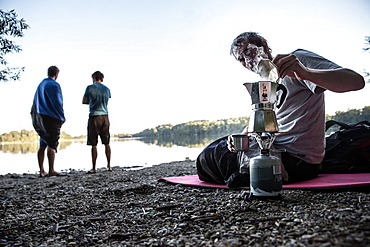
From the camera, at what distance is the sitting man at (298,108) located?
197 centimetres

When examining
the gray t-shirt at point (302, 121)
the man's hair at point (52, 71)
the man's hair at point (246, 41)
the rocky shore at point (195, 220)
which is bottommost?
the rocky shore at point (195, 220)

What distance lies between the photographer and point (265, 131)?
1.98 m

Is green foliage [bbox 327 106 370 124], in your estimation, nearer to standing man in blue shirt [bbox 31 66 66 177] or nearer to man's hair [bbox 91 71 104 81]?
man's hair [bbox 91 71 104 81]

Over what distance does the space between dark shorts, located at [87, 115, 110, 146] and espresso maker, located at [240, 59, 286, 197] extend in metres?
5.33

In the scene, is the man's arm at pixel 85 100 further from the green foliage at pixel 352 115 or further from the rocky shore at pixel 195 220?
the green foliage at pixel 352 115

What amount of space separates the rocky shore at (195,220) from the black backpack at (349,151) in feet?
3.53

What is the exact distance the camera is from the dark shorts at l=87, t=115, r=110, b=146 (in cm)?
676

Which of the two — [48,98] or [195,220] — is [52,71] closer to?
[48,98]

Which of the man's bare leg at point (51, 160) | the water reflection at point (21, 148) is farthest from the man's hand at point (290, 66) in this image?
the water reflection at point (21, 148)

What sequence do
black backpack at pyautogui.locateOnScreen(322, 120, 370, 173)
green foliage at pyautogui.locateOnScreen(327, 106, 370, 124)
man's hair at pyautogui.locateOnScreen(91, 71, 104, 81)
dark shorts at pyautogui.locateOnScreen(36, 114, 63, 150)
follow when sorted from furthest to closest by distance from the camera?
green foliage at pyautogui.locateOnScreen(327, 106, 370, 124)
man's hair at pyautogui.locateOnScreen(91, 71, 104, 81)
dark shorts at pyautogui.locateOnScreen(36, 114, 63, 150)
black backpack at pyautogui.locateOnScreen(322, 120, 370, 173)

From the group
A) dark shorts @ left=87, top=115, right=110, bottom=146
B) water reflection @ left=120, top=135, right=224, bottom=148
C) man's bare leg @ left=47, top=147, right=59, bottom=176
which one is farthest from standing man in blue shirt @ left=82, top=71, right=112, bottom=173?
water reflection @ left=120, top=135, right=224, bottom=148

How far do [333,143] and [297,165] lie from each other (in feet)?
3.29

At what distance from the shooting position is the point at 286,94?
Result: 2.47 m

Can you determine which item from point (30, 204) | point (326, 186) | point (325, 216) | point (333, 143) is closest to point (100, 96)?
point (30, 204)
